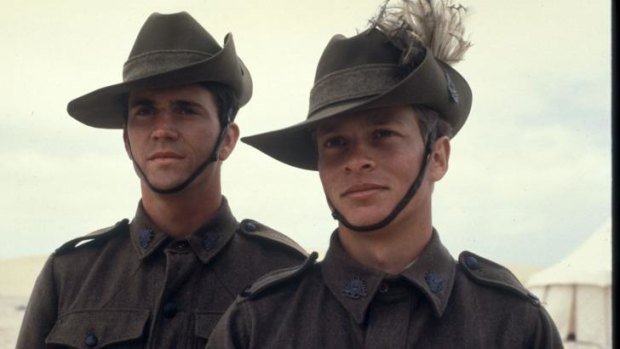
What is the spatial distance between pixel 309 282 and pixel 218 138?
1000 millimetres

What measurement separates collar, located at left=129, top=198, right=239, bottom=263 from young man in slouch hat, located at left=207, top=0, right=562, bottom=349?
0.74 m

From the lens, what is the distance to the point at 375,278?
2953mm

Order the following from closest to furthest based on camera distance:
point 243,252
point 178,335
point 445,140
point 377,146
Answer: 1. point 377,146
2. point 445,140
3. point 178,335
4. point 243,252

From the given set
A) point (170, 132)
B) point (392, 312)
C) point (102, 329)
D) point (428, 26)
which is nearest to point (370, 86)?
point (428, 26)

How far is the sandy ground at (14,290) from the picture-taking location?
11.9 m

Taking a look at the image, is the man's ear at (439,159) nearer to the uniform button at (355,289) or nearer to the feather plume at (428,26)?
the feather plume at (428,26)

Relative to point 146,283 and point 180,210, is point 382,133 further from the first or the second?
point 146,283

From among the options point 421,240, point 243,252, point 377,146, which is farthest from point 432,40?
point 243,252

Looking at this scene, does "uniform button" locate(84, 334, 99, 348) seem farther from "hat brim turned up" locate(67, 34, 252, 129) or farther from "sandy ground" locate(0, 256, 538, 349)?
"sandy ground" locate(0, 256, 538, 349)

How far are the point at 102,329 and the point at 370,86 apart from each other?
1.63m

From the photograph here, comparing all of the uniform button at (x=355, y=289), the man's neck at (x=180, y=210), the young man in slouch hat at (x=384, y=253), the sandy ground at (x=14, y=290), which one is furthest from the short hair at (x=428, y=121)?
the sandy ground at (x=14, y=290)

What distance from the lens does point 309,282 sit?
10.2ft

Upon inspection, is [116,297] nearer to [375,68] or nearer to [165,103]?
[165,103]

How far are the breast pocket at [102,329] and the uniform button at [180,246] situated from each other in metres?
0.30
